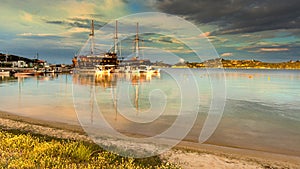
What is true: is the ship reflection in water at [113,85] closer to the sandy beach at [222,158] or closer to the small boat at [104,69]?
the sandy beach at [222,158]

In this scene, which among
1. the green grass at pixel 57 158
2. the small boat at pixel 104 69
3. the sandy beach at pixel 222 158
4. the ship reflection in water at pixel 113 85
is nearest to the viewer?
the green grass at pixel 57 158

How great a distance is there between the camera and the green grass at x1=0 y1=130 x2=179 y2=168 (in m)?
8.85

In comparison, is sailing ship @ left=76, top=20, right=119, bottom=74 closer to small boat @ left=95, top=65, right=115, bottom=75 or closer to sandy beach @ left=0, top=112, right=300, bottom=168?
small boat @ left=95, top=65, right=115, bottom=75

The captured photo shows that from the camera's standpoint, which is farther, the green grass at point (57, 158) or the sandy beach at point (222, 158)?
the sandy beach at point (222, 158)

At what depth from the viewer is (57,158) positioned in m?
9.65

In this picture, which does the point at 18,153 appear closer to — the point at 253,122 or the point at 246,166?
the point at 246,166

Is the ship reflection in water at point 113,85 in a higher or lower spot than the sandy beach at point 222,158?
higher

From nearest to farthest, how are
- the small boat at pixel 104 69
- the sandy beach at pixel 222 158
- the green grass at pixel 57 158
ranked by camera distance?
Answer: the green grass at pixel 57 158 → the sandy beach at pixel 222 158 → the small boat at pixel 104 69

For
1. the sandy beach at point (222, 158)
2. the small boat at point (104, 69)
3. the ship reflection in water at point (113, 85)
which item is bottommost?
the sandy beach at point (222, 158)

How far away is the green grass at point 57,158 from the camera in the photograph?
29.0 feet

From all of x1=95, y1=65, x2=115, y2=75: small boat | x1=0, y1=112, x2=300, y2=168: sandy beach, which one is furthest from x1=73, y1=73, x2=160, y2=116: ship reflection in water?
x1=95, y1=65, x2=115, y2=75: small boat

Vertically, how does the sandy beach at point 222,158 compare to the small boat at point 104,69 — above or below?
below

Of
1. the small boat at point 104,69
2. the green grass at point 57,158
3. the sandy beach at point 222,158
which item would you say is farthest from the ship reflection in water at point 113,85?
the small boat at point 104,69

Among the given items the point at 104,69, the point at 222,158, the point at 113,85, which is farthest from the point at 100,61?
the point at 222,158
